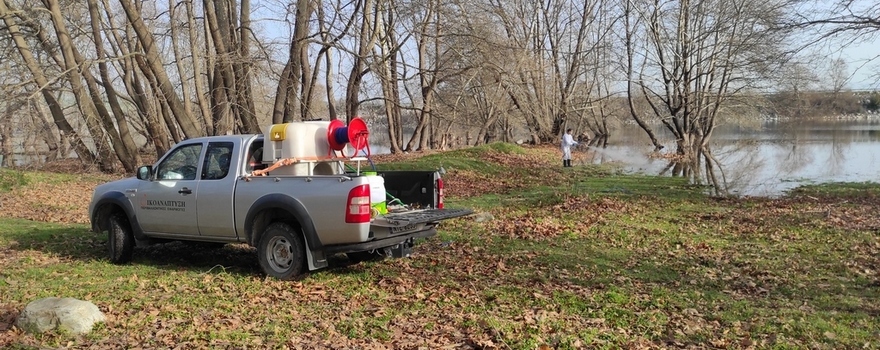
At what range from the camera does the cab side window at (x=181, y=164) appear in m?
8.48

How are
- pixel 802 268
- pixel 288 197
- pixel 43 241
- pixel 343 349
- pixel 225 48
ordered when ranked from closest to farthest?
pixel 343 349
pixel 288 197
pixel 802 268
pixel 43 241
pixel 225 48

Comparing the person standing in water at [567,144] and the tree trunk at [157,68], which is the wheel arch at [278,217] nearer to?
the tree trunk at [157,68]

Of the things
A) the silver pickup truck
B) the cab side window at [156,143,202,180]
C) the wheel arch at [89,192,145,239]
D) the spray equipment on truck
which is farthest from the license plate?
the wheel arch at [89,192,145,239]

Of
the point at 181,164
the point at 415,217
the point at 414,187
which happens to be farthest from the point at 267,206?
the point at 414,187

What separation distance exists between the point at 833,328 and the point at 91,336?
6.35m

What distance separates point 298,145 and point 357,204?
138 cm

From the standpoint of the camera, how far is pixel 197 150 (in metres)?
8.55

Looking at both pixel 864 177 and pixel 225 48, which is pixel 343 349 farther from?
pixel 864 177

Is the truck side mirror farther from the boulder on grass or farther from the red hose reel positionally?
the boulder on grass

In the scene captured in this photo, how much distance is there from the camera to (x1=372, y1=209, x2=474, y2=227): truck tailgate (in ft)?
23.9

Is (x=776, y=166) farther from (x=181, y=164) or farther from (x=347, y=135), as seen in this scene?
(x=181, y=164)

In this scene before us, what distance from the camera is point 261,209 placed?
762 centimetres

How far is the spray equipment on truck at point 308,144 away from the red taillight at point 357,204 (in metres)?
0.89

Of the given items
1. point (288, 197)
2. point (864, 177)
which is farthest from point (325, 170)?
point (864, 177)
